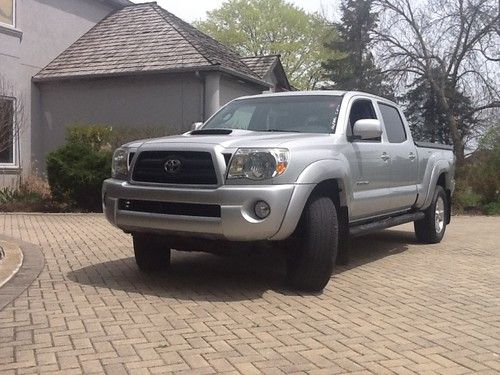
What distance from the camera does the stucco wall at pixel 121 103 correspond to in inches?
594

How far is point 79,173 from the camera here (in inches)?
464

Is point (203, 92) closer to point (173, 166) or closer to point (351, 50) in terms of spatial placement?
point (173, 166)

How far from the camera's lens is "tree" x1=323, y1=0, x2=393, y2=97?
34875 mm

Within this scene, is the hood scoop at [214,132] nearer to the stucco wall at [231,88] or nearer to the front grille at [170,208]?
the front grille at [170,208]

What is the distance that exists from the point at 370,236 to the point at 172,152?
536cm

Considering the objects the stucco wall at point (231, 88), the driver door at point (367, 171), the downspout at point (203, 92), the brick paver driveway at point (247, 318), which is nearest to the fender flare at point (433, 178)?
the brick paver driveway at point (247, 318)

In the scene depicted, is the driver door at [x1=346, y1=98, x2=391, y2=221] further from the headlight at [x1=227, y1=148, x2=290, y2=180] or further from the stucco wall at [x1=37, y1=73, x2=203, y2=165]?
the stucco wall at [x1=37, y1=73, x2=203, y2=165]

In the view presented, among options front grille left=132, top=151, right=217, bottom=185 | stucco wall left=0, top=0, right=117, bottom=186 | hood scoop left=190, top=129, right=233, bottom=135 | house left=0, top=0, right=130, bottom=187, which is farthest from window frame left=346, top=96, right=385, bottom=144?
stucco wall left=0, top=0, right=117, bottom=186

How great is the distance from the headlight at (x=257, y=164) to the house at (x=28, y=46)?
387 inches

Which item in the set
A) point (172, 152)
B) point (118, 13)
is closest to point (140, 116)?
point (118, 13)

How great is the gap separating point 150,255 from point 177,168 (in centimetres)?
131

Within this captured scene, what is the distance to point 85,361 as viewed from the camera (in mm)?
3672

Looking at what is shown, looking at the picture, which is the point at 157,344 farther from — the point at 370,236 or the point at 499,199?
the point at 499,199

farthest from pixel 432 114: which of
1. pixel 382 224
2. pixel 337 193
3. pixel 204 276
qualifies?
pixel 204 276
